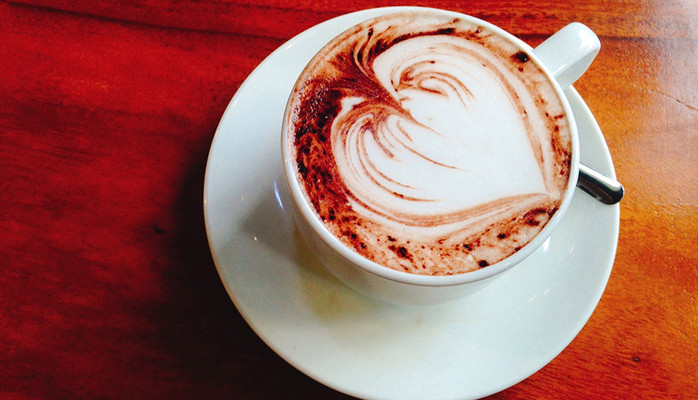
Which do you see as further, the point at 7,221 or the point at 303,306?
the point at 7,221

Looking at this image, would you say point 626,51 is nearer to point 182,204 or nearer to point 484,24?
point 484,24

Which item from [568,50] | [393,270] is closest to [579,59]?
[568,50]

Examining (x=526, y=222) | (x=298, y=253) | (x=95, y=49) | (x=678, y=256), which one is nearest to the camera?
(x=526, y=222)

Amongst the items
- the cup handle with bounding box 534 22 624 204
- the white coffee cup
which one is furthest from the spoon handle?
the white coffee cup

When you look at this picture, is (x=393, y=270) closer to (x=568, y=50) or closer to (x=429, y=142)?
(x=429, y=142)

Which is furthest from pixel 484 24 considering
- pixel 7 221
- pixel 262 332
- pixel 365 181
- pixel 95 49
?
pixel 7 221

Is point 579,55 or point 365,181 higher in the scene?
point 579,55

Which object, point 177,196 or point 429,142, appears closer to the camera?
point 429,142
